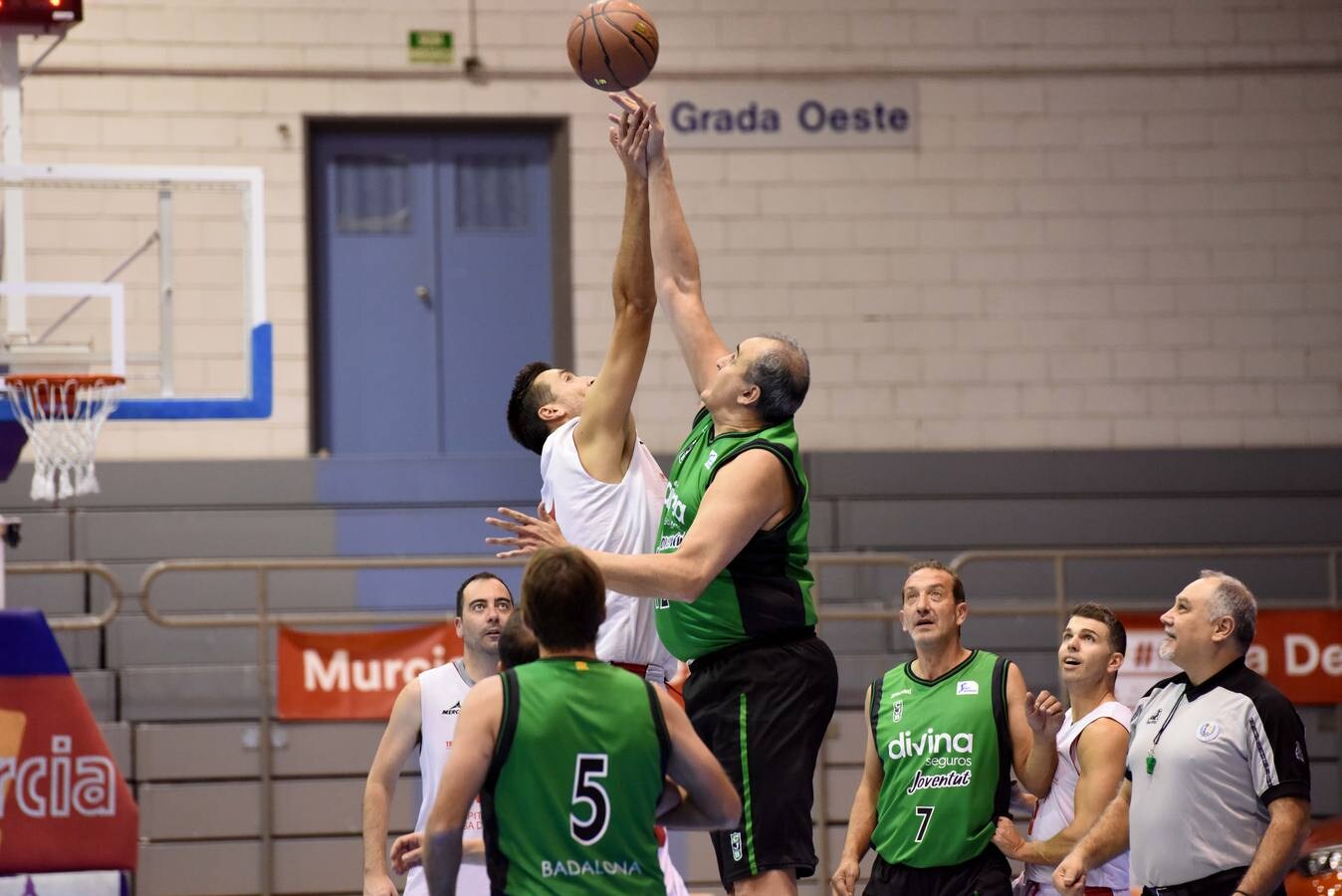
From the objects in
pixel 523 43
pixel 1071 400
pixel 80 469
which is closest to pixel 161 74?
pixel 523 43

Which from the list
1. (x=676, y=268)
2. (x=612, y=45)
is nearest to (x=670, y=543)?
(x=676, y=268)

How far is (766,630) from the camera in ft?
14.8

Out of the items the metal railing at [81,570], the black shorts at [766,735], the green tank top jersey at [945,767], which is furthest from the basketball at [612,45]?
the metal railing at [81,570]

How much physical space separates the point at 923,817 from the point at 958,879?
21 centimetres

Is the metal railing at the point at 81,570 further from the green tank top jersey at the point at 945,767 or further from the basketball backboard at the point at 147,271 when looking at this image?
the green tank top jersey at the point at 945,767

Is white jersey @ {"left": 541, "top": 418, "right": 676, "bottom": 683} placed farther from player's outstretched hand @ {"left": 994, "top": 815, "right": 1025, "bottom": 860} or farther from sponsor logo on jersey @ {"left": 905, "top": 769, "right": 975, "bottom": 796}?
player's outstretched hand @ {"left": 994, "top": 815, "right": 1025, "bottom": 860}

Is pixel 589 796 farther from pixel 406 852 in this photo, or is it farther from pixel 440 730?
pixel 440 730

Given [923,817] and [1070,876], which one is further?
[923,817]

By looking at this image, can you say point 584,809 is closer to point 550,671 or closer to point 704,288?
point 550,671

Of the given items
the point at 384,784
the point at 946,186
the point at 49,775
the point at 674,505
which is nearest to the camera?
the point at 674,505

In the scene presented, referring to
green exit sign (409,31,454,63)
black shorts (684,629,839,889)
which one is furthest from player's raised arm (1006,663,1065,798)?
green exit sign (409,31,454,63)

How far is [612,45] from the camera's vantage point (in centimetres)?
524

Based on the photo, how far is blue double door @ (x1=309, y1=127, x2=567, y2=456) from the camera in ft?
36.0

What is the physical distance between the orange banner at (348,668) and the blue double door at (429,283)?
6.67 ft
